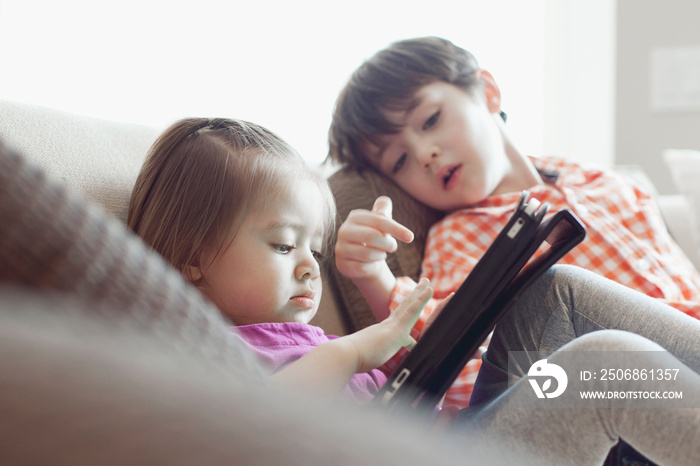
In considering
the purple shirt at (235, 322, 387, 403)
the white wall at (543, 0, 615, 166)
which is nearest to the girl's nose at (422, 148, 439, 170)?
the purple shirt at (235, 322, 387, 403)

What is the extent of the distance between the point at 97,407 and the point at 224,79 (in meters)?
2.49

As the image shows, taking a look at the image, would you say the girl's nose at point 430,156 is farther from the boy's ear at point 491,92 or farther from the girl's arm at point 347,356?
the girl's arm at point 347,356

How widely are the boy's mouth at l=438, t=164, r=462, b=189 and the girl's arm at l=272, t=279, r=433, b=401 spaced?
0.60 m

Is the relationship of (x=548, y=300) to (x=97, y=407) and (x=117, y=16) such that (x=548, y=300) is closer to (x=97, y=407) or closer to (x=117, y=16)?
(x=97, y=407)

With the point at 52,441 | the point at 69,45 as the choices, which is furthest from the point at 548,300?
the point at 69,45

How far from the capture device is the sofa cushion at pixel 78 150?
2.67 feet

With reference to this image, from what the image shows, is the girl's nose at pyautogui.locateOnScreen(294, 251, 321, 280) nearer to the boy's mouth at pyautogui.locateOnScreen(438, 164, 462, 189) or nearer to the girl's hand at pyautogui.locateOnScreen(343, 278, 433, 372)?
the girl's hand at pyautogui.locateOnScreen(343, 278, 433, 372)

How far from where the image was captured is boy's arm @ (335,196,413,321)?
2.92 feet

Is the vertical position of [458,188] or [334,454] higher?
[334,454]

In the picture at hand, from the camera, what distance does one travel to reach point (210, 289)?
0.81 m

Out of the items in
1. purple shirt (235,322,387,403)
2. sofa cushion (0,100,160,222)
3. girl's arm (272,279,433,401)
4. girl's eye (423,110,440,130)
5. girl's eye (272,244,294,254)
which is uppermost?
sofa cushion (0,100,160,222)

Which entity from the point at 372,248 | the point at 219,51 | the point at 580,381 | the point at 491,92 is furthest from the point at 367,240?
the point at 219,51

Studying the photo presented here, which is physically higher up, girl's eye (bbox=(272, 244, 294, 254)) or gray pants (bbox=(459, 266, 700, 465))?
girl's eye (bbox=(272, 244, 294, 254))

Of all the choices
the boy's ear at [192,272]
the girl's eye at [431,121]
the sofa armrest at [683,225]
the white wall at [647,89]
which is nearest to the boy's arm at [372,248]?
the boy's ear at [192,272]
